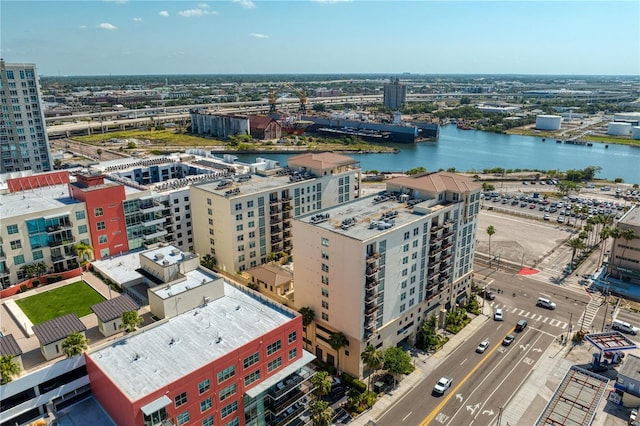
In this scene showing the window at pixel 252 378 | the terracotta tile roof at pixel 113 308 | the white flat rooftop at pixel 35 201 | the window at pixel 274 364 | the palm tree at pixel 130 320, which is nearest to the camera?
the window at pixel 252 378

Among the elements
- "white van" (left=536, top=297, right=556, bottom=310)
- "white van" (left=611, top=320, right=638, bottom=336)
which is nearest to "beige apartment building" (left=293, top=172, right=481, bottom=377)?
"white van" (left=536, top=297, right=556, bottom=310)

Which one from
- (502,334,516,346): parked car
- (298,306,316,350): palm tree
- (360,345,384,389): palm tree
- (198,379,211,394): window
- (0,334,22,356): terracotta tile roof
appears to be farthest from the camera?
(502,334,516,346): parked car

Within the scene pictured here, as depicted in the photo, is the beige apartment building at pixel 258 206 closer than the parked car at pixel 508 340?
No

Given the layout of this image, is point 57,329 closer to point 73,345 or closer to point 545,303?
point 73,345

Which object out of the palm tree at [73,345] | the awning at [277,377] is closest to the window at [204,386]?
the awning at [277,377]

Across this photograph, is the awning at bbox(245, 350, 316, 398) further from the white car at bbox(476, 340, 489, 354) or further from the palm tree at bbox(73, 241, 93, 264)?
the palm tree at bbox(73, 241, 93, 264)

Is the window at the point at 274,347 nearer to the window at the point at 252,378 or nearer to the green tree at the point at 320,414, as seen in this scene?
the window at the point at 252,378
